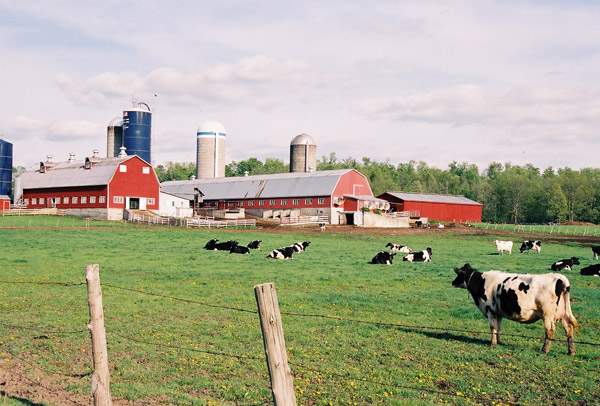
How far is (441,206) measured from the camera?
89938mm

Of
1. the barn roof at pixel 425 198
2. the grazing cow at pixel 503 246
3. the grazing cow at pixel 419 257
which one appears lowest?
the grazing cow at pixel 419 257

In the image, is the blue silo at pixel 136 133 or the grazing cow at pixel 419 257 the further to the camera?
the blue silo at pixel 136 133

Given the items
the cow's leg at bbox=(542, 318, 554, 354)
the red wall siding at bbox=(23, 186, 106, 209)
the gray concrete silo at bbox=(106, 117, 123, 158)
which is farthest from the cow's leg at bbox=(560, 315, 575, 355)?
the gray concrete silo at bbox=(106, 117, 123, 158)

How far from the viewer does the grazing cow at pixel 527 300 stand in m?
12.8

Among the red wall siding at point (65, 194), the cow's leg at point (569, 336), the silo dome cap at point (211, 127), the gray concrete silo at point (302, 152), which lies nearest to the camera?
the cow's leg at point (569, 336)

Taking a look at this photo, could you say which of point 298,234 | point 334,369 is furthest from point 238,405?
point 298,234

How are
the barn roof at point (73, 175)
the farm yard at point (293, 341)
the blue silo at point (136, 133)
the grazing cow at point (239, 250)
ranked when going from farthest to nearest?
the blue silo at point (136, 133) → the barn roof at point (73, 175) → the grazing cow at point (239, 250) → the farm yard at point (293, 341)

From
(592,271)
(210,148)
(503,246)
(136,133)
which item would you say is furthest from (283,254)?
(210,148)

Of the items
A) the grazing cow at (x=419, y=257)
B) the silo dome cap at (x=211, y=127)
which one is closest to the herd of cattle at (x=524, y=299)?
the grazing cow at (x=419, y=257)

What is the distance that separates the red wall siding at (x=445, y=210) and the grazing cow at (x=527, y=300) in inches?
2849

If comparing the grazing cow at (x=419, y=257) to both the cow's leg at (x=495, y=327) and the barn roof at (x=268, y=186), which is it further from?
the barn roof at (x=268, y=186)

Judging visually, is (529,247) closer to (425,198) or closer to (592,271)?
(592,271)

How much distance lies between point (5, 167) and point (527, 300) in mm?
92213

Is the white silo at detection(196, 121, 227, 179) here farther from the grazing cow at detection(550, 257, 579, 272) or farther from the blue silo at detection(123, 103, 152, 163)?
the grazing cow at detection(550, 257, 579, 272)
